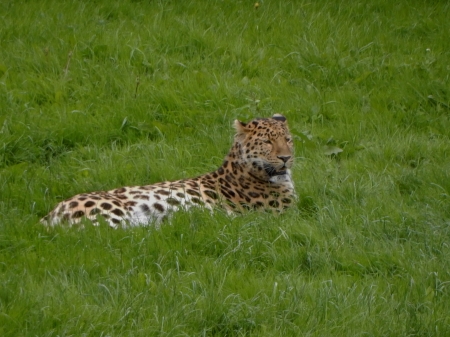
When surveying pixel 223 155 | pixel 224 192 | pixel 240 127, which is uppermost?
pixel 240 127

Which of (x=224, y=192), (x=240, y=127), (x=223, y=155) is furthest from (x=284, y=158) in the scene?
(x=223, y=155)

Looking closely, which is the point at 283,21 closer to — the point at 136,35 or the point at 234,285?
the point at 136,35

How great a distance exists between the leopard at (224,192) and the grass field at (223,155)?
11.8 inches

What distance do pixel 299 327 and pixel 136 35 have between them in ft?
24.4

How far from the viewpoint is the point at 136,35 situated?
13.4 m

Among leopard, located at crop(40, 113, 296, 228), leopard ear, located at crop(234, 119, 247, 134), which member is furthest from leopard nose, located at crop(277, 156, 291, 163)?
leopard ear, located at crop(234, 119, 247, 134)

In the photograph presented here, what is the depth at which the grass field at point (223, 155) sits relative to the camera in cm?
694

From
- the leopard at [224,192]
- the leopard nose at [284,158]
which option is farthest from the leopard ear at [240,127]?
the leopard nose at [284,158]

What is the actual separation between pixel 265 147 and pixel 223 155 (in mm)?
1008

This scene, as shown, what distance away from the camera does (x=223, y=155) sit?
10.9m

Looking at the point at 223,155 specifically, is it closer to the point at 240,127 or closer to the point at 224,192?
A: the point at 240,127

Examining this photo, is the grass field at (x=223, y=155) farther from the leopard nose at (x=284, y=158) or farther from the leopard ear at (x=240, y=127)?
the leopard ear at (x=240, y=127)

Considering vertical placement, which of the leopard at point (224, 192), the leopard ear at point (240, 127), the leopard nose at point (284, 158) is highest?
the leopard ear at point (240, 127)

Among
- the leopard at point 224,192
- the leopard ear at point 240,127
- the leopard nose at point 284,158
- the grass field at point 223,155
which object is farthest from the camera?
the leopard ear at point 240,127
